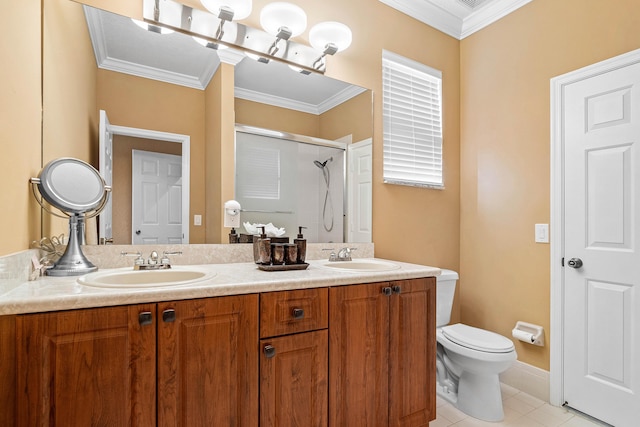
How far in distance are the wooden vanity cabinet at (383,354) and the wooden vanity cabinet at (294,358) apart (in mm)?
51

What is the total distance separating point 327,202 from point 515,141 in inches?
56.3

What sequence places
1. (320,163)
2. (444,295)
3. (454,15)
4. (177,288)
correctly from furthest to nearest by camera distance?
1. (454,15)
2. (444,295)
3. (320,163)
4. (177,288)

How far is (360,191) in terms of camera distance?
7.18 feet

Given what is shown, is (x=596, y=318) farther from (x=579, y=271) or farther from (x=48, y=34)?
(x=48, y=34)

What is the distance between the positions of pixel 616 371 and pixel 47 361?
260 centimetres

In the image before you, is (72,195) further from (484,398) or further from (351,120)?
(484,398)

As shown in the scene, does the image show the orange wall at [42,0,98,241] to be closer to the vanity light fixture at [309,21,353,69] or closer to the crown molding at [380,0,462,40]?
the vanity light fixture at [309,21,353,69]

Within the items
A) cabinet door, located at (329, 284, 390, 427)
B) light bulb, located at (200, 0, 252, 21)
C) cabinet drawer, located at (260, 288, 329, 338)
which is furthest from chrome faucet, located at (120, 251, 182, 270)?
light bulb, located at (200, 0, 252, 21)

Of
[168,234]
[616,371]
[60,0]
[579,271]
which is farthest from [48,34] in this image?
[616,371]

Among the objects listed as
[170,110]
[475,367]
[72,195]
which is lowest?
[475,367]

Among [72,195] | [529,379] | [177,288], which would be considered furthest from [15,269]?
[529,379]

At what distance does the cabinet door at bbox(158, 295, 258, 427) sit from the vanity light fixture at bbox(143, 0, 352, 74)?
1365mm

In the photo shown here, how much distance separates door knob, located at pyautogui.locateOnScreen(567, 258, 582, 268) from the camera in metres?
1.96

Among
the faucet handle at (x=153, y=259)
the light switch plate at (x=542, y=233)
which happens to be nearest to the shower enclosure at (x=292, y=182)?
the faucet handle at (x=153, y=259)
